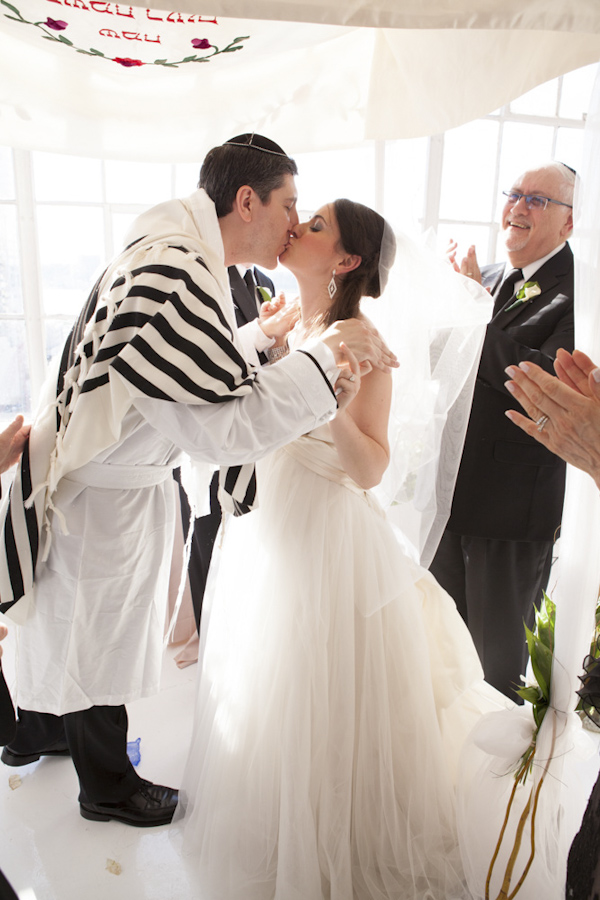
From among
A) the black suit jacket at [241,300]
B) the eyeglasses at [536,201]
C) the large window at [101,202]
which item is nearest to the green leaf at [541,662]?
the eyeglasses at [536,201]

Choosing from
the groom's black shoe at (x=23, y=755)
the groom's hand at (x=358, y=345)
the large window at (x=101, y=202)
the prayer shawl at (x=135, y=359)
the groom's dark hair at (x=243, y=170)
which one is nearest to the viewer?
the prayer shawl at (x=135, y=359)

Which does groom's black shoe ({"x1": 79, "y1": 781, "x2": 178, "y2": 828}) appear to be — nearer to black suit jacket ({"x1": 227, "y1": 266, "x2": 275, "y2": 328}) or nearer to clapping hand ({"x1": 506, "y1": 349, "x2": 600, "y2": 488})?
clapping hand ({"x1": 506, "y1": 349, "x2": 600, "y2": 488})

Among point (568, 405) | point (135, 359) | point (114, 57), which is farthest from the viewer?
point (114, 57)

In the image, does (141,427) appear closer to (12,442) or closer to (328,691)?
(12,442)

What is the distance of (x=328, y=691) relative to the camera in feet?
5.75

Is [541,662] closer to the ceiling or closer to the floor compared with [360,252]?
closer to the floor

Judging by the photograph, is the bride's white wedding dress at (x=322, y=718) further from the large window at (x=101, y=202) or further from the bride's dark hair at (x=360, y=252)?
the large window at (x=101, y=202)

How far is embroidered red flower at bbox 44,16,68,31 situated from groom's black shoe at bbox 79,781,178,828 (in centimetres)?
208

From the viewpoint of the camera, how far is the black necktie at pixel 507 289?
2469 mm

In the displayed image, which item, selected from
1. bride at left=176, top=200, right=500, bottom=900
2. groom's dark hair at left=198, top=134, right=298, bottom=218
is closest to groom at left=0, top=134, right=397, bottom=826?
groom's dark hair at left=198, top=134, right=298, bottom=218

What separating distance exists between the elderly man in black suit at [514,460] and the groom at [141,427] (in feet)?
2.46

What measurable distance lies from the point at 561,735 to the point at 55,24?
202 cm

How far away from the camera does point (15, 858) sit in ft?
6.31

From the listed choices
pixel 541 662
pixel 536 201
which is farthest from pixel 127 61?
pixel 541 662
